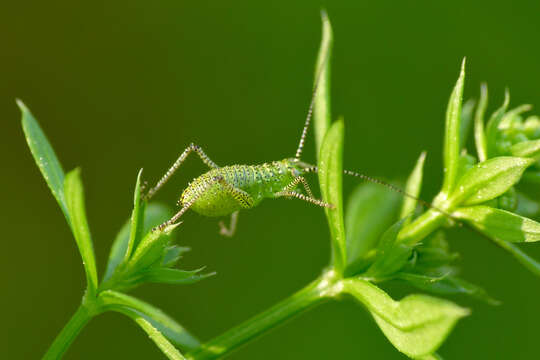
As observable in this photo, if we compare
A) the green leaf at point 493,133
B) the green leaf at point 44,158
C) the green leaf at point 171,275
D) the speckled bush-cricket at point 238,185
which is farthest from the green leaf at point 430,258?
the green leaf at point 44,158

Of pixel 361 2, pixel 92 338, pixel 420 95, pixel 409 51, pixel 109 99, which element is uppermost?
pixel 109 99

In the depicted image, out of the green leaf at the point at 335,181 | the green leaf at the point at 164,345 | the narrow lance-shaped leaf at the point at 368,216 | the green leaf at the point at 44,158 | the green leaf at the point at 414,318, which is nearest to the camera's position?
the green leaf at the point at 414,318

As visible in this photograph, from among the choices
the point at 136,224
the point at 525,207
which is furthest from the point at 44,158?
the point at 525,207

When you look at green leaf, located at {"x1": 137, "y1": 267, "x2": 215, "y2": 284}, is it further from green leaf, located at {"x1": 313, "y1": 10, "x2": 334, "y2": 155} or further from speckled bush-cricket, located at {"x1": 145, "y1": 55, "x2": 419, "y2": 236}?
green leaf, located at {"x1": 313, "y1": 10, "x2": 334, "y2": 155}

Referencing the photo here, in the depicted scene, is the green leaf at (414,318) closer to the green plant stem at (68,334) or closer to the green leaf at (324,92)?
the green leaf at (324,92)


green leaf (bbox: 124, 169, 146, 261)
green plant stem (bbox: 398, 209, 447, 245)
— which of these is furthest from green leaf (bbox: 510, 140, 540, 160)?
green leaf (bbox: 124, 169, 146, 261)

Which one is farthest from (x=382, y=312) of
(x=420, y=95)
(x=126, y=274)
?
(x=420, y=95)

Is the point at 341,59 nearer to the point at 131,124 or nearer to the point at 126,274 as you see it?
the point at 131,124
